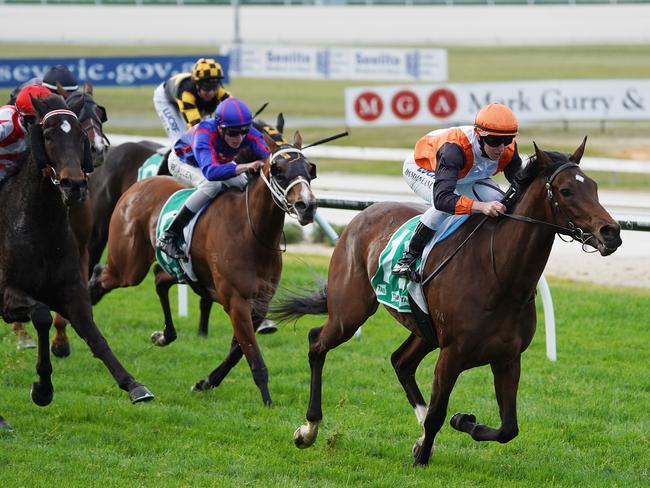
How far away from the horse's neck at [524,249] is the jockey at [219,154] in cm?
221

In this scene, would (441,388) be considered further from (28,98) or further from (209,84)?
(209,84)

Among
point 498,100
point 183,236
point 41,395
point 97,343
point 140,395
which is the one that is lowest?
point 498,100

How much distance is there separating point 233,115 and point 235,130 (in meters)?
0.13

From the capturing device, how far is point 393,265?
19.7 ft

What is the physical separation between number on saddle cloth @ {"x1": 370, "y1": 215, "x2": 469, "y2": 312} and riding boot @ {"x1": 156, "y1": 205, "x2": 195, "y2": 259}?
1.97 meters

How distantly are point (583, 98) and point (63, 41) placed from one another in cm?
2527

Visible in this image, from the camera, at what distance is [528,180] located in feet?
17.7

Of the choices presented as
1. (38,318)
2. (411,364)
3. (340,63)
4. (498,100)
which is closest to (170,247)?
(38,318)

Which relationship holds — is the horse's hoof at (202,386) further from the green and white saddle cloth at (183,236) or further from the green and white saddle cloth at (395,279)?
the green and white saddle cloth at (395,279)

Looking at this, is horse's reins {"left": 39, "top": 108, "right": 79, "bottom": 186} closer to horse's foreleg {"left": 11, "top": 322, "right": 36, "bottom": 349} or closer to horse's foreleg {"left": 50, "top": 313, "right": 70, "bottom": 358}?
horse's foreleg {"left": 50, "top": 313, "right": 70, "bottom": 358}

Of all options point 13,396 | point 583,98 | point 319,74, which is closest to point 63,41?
point 319,74

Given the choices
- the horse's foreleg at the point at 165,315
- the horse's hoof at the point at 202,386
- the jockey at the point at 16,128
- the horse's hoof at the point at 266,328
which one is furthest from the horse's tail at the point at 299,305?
the jockey at the point at 16,128

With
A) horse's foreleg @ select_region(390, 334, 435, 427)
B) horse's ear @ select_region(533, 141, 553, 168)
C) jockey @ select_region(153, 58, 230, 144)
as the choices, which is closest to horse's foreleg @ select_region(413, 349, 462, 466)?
horse's foreleg @ select_region(390, 334, 435, 427)

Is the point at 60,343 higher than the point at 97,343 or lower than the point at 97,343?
lower
